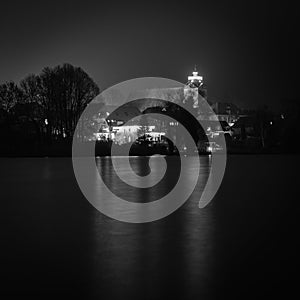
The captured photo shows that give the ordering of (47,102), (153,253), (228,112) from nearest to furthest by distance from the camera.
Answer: (153,253)
(47,102)
(228,112)

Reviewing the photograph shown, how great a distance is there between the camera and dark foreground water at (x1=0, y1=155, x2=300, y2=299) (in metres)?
4.69

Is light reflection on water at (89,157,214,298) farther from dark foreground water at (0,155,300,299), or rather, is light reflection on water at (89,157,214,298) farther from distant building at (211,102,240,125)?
distant building at (211,102,240,125)

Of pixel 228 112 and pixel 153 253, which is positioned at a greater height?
pixel 228 112

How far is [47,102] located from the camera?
54875 millimetres

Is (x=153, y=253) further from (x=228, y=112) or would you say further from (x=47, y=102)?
(x=228, y=112)

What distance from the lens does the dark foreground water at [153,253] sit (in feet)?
15.4

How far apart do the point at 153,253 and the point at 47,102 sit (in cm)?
5044

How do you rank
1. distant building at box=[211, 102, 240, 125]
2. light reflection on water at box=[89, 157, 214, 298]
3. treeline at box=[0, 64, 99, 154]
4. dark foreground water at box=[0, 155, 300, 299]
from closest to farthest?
dark foreground water at box=[0, 155, 300, 299] → light reflection on water at box=[89, 157, 214, 298] → treeline at box=[0, 64, 99, 154] → distant building at box=[211, 102, 240, 125]

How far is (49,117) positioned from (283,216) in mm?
46701

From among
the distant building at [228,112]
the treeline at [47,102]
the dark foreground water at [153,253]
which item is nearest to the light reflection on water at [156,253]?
the dark foreground water at [153,253]

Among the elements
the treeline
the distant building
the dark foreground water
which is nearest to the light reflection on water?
the dark foreground water

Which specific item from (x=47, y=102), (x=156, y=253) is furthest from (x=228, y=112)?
(x=156, y=253)

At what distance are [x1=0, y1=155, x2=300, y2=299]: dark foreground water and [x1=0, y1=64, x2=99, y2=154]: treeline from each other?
43.5 metres

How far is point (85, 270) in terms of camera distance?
5.36m
